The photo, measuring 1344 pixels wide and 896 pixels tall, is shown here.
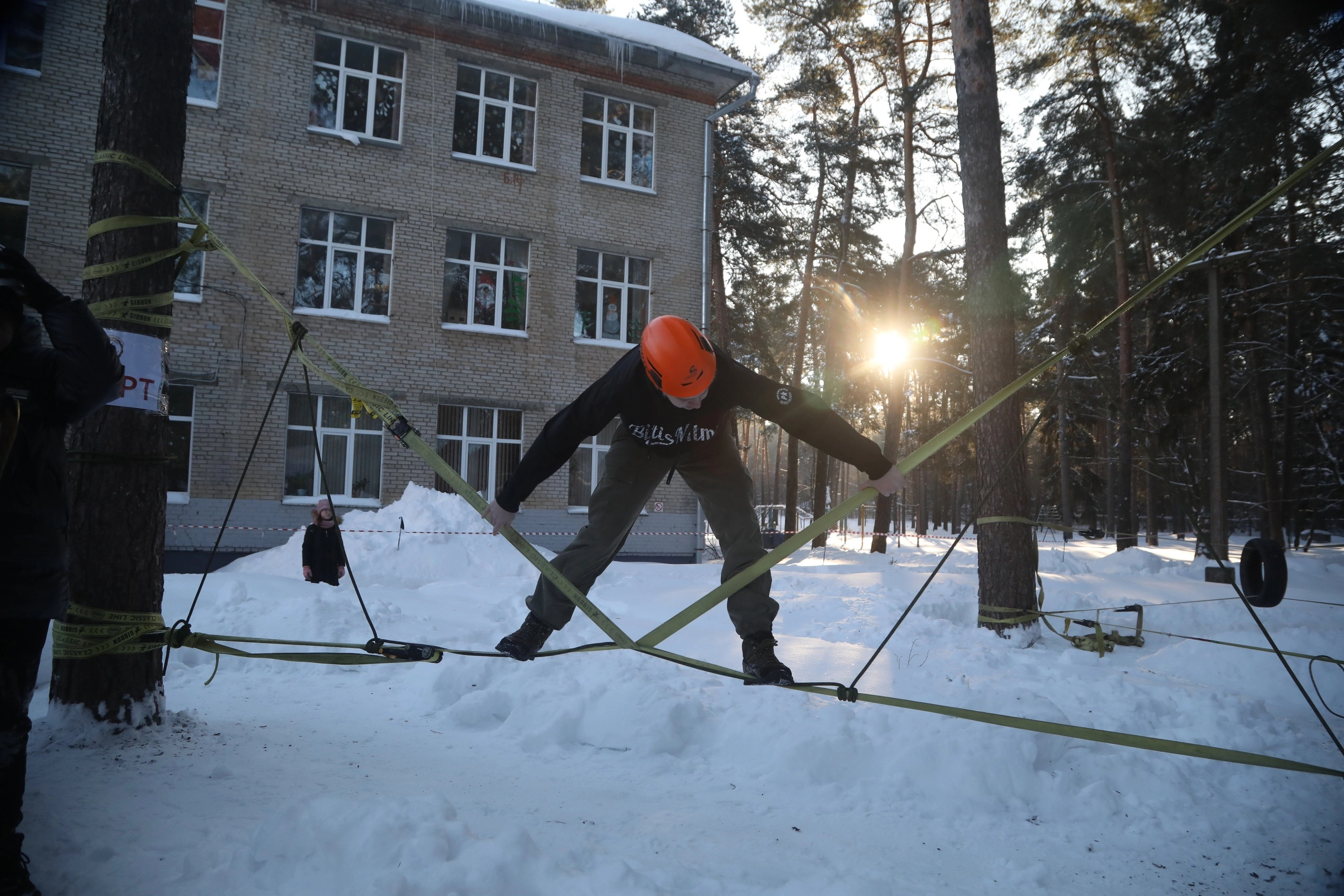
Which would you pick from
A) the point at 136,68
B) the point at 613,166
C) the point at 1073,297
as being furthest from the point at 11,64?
the point at 1073,297

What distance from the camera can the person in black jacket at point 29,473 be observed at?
2.32m

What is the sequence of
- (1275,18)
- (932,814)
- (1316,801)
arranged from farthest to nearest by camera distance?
(1275,18) → (1316,801) → (932,814)

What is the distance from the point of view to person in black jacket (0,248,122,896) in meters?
2.32

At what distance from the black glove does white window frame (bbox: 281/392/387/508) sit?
40.2 ft

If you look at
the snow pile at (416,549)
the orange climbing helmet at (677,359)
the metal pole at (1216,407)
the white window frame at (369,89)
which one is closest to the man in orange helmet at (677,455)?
the orange climbing helmet at (677,359)

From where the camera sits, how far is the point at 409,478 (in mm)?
14805

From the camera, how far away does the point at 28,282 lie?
2484 mm

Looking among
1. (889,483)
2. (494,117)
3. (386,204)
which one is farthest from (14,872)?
(494,117)

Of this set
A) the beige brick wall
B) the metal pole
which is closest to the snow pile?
the beige brick wall

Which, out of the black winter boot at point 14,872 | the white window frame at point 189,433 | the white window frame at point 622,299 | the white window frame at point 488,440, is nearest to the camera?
the black winter boot at point 14,872

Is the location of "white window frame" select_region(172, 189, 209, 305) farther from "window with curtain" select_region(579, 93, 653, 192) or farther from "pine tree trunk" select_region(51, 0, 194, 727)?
"pine tree trunk" select_region(51, 0, 194, 727)

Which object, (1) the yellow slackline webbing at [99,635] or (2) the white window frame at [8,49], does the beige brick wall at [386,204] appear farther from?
(1) the yellow slackline webbing at [99,635]

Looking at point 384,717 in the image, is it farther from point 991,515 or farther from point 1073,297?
point 1073,297

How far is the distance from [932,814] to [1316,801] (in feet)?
5.88
